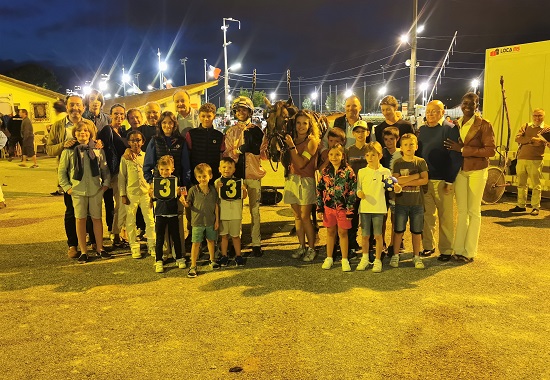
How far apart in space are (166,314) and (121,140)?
10.3 feet

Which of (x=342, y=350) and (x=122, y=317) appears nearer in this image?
(x=342, y=350)

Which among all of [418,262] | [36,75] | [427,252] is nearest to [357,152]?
[418,262]

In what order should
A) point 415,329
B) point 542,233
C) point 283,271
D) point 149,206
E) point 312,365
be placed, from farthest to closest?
point 542,233
point 149,206
point 283,271
point 415,329
point 312,365

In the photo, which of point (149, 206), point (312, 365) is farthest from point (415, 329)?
point (149, 206)

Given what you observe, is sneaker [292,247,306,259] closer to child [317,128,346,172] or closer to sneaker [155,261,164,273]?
child [317,128,346,172]

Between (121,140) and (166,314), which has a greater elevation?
(121,140)

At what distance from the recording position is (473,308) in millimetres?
4191

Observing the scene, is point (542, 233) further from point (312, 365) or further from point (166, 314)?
point (166, 314)

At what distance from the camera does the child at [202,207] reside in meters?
5.37

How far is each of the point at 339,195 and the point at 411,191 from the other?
2.78 ft

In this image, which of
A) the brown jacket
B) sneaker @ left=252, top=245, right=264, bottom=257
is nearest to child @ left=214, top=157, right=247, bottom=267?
sneaker @ left=252, top=245, right=264, bottom=257

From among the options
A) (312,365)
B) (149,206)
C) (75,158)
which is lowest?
(312,365)

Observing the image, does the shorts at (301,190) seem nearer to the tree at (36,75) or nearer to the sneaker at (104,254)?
the sneaker at (104,254)

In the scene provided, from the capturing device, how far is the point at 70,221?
5918mm
